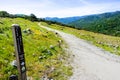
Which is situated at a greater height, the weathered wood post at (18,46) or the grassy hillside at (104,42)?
the weathered wood post at (18,46)

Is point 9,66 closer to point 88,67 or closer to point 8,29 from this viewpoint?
point 88,67

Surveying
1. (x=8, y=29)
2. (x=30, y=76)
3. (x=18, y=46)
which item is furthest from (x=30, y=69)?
(x=8, y=29)

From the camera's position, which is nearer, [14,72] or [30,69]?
[14,72]

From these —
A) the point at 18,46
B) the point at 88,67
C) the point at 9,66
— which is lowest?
the point at 88,67

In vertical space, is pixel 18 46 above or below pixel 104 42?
above

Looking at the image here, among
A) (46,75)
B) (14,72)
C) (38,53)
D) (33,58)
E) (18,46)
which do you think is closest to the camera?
(18,46)

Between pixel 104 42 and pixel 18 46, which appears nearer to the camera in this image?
pixel 18 46

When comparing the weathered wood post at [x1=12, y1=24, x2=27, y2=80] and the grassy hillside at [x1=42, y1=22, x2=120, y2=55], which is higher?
the weathered wood post at [x1=12, y1=24, x2=27, y2=80]

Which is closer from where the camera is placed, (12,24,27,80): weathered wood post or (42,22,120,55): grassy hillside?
(12,24,27,80): weathered wood post

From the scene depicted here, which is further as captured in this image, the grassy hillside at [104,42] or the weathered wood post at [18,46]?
the grassy hillside at [104,42]

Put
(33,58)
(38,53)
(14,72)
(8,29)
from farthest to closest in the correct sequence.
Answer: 1. (8,29)
2. (38,53)
3. (33,58)
4. (14,72)

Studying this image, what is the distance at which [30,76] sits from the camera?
68.3 ft

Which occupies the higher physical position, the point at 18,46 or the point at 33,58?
the point at 18,46

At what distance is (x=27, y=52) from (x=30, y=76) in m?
7.14
